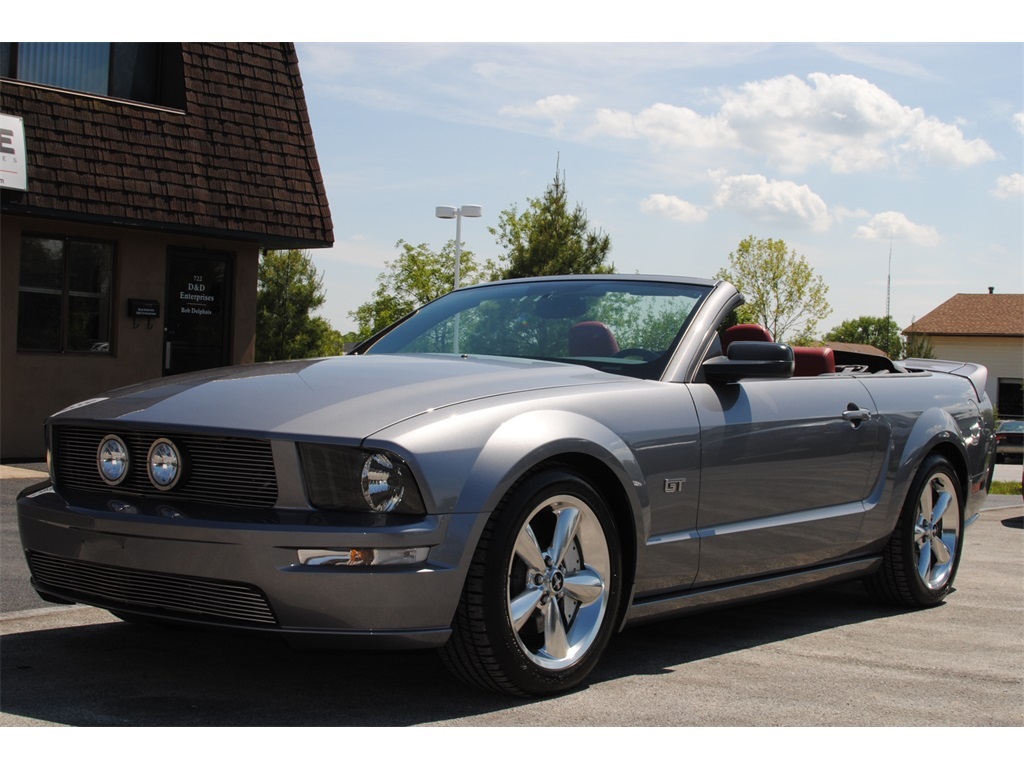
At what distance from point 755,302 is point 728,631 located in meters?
55.4

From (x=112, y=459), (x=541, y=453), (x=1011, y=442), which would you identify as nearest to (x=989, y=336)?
(x=1011, y=442)

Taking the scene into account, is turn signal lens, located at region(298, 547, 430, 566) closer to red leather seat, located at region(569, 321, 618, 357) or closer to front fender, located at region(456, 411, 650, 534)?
front fender, located at region(456, 411, 650, 534)

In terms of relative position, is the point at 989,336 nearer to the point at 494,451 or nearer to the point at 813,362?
the point at 813,362

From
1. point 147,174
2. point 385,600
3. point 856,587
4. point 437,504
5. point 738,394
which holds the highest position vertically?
point 147,174

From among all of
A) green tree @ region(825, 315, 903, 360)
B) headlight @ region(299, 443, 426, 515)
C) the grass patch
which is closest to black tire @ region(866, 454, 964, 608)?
headlight @ region(299, 443, 426, 515)

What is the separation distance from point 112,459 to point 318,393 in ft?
2.31

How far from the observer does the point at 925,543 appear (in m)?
6.19

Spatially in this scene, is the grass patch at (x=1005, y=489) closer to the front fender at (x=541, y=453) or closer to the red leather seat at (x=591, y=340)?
the red leather seat at (x=591, y=340)

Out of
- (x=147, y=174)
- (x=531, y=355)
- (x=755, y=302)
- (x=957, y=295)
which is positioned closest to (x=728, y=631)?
(x=531, y=355)

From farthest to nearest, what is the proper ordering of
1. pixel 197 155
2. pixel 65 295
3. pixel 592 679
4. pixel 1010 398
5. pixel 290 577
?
1. pixel 1010 398
2. pixel 197 155
3. pixel 65 295
4. pixel 592 679
5. pixel 290 577

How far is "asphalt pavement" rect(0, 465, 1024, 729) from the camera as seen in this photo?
373cm

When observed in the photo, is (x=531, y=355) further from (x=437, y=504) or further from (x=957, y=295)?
(x=957, y=295)

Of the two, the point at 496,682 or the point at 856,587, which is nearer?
the point at 496,682

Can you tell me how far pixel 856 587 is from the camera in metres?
6.85
